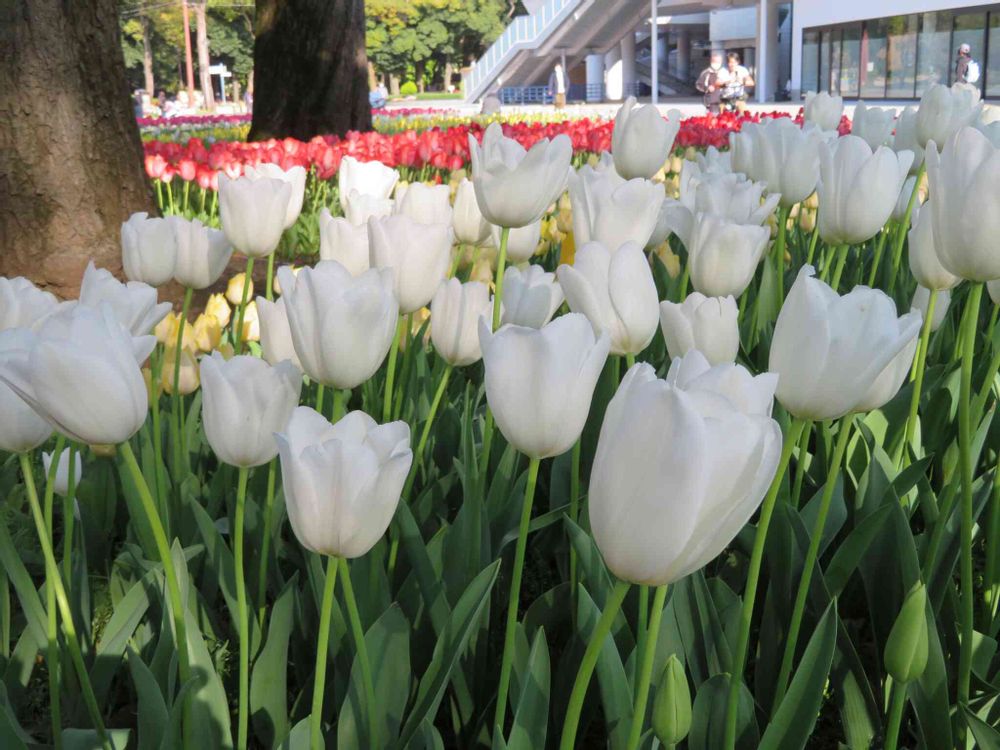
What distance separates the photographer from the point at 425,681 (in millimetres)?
1155

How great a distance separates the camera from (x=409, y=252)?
1.56 metres

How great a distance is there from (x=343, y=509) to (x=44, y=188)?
3461 mm

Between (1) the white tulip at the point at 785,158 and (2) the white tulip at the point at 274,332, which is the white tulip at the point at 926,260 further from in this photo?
(2) the white tulip at the point at 274,332

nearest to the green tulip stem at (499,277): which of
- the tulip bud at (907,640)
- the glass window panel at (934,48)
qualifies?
the tulip bud at (907,640)

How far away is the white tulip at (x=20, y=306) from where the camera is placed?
1357mm

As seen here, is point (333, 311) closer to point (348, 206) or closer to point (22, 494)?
point (348, 206)

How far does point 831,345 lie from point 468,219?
3.73 ft

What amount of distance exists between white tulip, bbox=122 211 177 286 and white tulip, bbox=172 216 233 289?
0.19 ft

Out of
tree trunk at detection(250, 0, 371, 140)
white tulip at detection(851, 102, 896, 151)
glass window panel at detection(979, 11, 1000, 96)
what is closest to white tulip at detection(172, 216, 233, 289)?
white tulip at detection(851, 102, 896, 151)

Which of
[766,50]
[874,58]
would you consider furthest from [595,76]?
[874,58]

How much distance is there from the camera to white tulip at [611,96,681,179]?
2.37 meters

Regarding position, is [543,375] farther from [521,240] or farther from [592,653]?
[521,240]

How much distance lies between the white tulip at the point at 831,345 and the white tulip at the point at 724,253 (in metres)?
0.64

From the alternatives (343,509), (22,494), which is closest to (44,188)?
(22,494)
